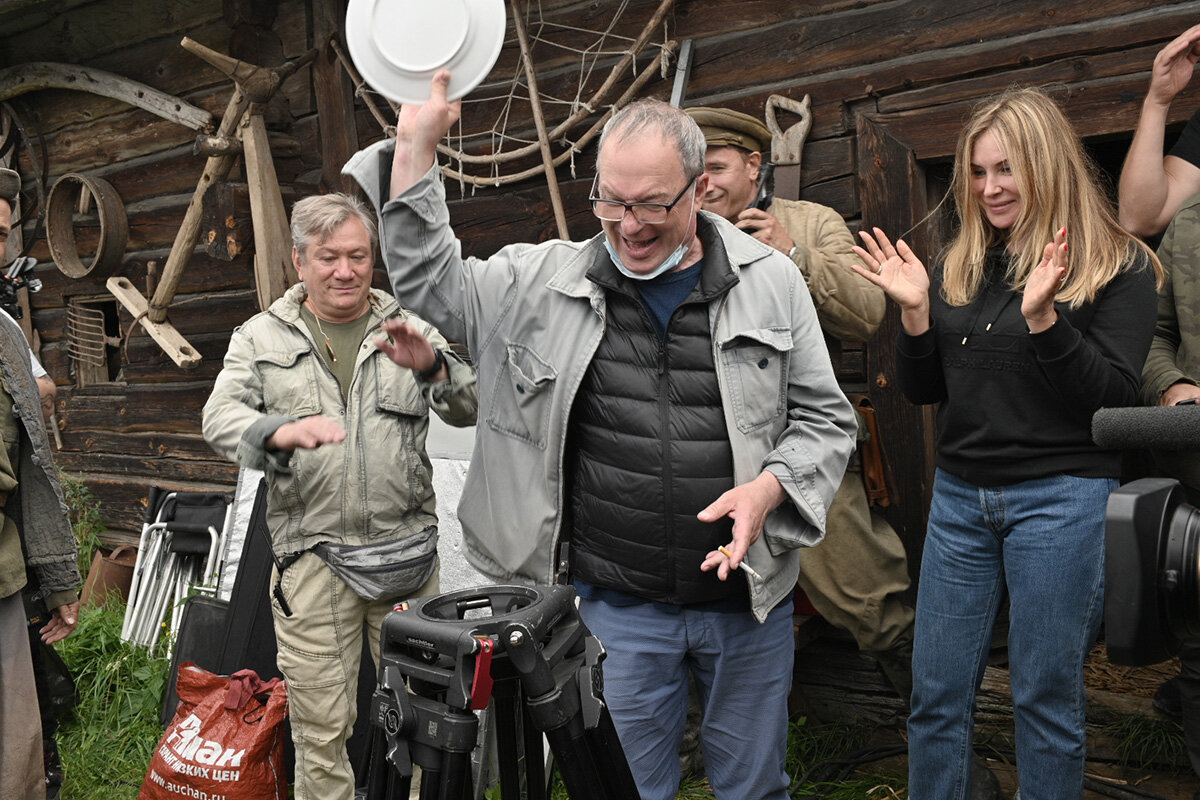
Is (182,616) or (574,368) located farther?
(182,616)

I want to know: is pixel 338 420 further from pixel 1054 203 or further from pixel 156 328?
pixel 156 328

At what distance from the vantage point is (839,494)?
3.43 m

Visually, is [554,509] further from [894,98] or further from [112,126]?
[112,126]

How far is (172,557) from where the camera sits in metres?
5.30

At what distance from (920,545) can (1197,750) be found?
1157 millimetres

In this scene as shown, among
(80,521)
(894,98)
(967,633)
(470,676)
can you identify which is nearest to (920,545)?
(967,633)

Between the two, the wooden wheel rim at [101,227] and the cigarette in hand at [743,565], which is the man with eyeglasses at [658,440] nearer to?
the cigarette in hand at [743,565]

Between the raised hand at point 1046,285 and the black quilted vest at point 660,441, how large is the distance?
0.67 meters

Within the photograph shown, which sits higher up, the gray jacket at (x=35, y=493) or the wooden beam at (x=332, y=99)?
the wooden beam at (x=332, y=99)

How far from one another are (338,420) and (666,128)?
57.8 inches

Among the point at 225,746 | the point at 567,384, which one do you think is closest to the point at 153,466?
the point at 225,746

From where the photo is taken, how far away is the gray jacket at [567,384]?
2344 millimetres

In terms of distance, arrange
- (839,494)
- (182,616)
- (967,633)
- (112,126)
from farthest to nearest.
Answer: (112,126) → (182,616) → (839,494) → (967,633)

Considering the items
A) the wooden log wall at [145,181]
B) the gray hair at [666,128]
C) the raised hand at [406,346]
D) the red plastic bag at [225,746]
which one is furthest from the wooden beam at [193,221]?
the gray hair at [666,128]
